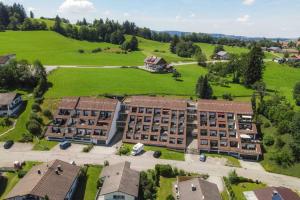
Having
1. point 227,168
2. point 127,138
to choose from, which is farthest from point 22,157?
point 227,168

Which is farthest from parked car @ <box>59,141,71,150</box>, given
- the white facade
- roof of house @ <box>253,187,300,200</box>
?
roof of house @ <box>253,187,300,200</box>

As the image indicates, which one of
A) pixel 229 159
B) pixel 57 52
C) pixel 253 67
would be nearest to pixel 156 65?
pixel 253 67

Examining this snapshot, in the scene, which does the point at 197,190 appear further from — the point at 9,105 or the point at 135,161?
the point at 9,105

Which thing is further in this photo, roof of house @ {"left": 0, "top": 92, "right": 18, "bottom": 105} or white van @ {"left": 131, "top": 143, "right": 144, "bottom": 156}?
roof of house @ {"left": 0, "top": 92, "right": 18, "bottom": 105}

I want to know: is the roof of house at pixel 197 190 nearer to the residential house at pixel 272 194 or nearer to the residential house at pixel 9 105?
the residential house at pixel 272 194

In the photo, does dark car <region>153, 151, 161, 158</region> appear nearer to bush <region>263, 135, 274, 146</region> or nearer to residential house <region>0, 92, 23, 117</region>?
bush <region>263, 135, 274, 146</region>

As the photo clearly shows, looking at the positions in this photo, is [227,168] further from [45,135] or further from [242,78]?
[242,78]
